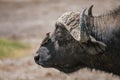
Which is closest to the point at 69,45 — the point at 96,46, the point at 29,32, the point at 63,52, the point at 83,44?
the point at 63,52

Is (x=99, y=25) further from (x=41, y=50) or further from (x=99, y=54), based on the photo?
(x=41, y=50)

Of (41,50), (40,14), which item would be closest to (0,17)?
(40,14)

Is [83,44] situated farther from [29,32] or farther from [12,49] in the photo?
[29,32]

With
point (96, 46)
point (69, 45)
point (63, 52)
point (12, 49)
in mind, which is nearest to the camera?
point (96, 46)

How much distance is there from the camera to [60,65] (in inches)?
412

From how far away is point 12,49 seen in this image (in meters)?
21.6

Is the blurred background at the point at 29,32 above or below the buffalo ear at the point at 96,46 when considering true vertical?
below

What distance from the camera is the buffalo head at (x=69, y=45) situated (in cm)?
973

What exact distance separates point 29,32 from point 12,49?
24.5 feet

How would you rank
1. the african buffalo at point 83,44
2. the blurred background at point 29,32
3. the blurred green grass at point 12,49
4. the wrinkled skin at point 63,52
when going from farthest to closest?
the blurred green grass at point 12,49 < the blurred background at point 29,32 < the wrinkled skin at point 63,52 < the african buffalo at point 83,44

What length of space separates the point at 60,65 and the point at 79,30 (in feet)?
3.20

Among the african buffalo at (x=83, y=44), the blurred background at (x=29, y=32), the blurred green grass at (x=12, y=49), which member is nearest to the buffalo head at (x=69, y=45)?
the african buffalo at (x=83, y=44)

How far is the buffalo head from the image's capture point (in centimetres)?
973

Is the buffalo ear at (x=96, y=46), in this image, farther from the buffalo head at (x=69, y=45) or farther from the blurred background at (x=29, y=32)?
the blurred background at (x=29, y=32)
